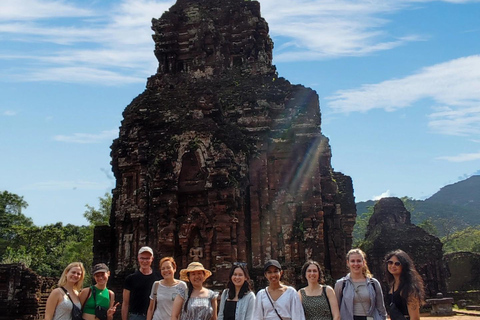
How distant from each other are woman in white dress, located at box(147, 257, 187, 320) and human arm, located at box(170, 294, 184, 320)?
0.13 metres

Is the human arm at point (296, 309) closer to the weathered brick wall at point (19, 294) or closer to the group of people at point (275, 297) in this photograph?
the group of people at point (275, 297)

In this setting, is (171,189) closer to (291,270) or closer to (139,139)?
(139,139)

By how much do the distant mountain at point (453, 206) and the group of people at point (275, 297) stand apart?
9490cm

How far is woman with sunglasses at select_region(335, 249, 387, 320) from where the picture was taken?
5.77 meters

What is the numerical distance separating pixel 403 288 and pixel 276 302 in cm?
149

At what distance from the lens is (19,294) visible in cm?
2098

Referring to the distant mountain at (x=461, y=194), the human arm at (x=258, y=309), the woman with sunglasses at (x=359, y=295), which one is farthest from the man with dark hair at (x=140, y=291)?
the distant mountain at (x=461, y=194)

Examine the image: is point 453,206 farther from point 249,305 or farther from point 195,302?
point 195,302

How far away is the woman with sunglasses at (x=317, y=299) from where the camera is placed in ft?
18.6

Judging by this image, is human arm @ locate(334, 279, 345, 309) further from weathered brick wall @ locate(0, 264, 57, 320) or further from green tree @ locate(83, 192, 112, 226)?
green tree @ locate(83, 192, 112, 226)

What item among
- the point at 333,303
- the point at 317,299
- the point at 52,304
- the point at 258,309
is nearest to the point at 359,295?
the point at 333,303

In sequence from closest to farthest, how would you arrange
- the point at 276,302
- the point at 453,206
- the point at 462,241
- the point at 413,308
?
the point at 413,308
the point at 276,302
the point at 462,241
the point at 453,206

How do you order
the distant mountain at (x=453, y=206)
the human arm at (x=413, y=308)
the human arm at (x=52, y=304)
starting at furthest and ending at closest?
the distant mountain at (x=453, y=206), the human arm at (x=52, y=304), the human arm at (x=413, y=308)

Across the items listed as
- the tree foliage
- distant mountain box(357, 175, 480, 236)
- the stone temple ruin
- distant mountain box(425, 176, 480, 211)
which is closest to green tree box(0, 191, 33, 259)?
the tree foliage
